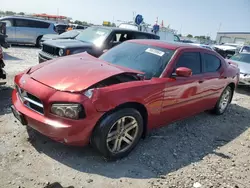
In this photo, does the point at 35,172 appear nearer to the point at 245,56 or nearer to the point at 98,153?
the point at 98,153

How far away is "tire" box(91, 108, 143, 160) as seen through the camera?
3.08 meters

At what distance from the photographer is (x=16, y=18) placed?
48.6 ft

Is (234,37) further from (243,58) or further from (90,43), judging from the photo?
(90,43)

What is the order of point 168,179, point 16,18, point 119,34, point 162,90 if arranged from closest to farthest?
1. point 168,179
2. point 162,90
3. point 119,34
4. point 16,18

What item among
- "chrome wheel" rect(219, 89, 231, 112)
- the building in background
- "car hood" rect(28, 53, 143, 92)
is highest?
"car hood" rect(28, 53, 143, 92)

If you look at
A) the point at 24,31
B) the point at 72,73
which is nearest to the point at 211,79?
the point at 72,73

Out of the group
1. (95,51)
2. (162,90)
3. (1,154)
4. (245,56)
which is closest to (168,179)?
(162,90)

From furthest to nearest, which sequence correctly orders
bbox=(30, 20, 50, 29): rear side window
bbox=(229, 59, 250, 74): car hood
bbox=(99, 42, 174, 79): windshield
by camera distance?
bbox=(30, 20, 50, 29): rear side window
bbox=(229, 59, 250, 74): car hood
bbox=(99, 42, 174, 79): windshield

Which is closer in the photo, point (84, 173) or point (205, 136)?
point (84, 173)

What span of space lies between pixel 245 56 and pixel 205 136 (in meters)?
7.52

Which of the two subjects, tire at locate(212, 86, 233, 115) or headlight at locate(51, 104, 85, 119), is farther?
tire at locate(212, 86, 233, 115)

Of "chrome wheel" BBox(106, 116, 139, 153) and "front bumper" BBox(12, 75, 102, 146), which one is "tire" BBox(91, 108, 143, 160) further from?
"front bumper" BBox(12, 75, 102, 146)

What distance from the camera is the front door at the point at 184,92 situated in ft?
12.8

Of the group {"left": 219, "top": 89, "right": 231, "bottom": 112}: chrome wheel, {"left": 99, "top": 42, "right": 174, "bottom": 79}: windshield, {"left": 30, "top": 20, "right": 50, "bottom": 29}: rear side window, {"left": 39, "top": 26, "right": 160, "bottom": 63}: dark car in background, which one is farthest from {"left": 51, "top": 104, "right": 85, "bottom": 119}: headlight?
{"left": 30, "top": 20, "right": 50, "bottom": 29}: rear side window
